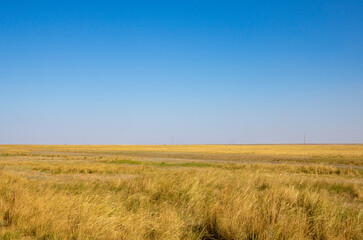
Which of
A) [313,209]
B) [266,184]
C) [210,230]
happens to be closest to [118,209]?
[210,230]

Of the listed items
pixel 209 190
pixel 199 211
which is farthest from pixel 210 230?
pixel 209 190

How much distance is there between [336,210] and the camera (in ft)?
23.5

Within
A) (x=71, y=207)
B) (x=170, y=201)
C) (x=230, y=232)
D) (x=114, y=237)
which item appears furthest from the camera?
(x=170, y=201)

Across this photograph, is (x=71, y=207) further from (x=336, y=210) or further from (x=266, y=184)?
(x=266, y=184)

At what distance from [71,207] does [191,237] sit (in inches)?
112

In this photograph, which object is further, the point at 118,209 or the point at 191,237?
the point at 118,209

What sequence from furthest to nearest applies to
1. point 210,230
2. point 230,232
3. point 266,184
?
point 266,184 → point 210,230 → point 230,232

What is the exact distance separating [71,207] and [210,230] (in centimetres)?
308

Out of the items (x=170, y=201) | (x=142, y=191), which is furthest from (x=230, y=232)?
(x=142, y=191)

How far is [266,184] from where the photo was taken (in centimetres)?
1232

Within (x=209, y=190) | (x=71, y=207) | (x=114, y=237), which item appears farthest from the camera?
(x=209, y=190)

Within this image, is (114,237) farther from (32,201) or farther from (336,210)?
(336,210)

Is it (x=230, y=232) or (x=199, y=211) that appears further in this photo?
(x=199, y=211)

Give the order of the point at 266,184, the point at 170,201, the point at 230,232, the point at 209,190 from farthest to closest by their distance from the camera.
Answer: the point at 266,184, the point at 209,190, the point at 170,201, the point at 230,232
